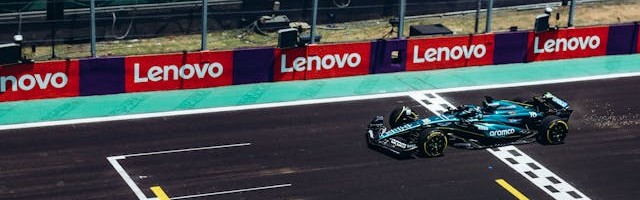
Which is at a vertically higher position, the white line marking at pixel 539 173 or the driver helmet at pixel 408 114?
the driver helmet at pixel 408 114

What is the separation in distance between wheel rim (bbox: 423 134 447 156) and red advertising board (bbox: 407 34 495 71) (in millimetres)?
8964

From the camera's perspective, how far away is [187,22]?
1582 inches

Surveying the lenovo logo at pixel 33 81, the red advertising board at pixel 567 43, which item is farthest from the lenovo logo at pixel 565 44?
the lenovo logo at pixel 33 81

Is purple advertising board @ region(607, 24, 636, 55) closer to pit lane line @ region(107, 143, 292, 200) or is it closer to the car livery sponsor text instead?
the car livery sponsor text

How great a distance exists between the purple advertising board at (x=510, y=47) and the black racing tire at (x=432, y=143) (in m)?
10.5

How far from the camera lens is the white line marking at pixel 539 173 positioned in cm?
2645

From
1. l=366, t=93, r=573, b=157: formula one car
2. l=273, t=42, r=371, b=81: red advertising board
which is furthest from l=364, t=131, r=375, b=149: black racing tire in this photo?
l=273, t=42, r=371, b=81: red advertising board

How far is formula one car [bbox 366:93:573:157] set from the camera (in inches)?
1118

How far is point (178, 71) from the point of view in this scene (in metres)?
34.2

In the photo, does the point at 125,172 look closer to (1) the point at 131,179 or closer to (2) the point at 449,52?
(1) the point at 131,179

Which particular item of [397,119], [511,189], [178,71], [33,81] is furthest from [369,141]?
[33,81]

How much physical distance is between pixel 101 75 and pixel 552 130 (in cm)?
1288

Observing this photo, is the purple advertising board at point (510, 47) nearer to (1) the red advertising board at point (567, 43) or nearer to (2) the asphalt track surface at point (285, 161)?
(1) the red advertising board at point (567, 43)

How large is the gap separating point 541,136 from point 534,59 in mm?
9718
